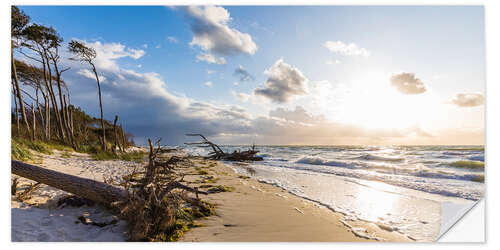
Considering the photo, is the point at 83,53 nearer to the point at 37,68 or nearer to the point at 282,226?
the point at 37,68

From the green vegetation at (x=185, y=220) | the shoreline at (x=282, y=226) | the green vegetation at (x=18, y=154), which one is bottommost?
the shoreline at (x=282, y=226)

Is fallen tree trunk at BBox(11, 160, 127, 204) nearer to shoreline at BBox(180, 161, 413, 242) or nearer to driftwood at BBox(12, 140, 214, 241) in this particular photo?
driftwood at BBox(12, 140, 214, 241)

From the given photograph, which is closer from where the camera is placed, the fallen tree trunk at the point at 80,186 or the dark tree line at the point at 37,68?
the fallen tree trunk at the point at 80,186

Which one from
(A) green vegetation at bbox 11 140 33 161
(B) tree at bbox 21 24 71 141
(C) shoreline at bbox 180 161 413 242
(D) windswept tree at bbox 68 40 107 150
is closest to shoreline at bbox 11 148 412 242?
(C) shoreline at bbox 180 161 413 242

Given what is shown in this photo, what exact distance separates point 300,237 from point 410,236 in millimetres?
1585

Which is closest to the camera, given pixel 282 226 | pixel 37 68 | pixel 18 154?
pixel 282 226

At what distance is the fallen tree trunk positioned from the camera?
9.31ft

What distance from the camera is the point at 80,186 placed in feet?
9.61

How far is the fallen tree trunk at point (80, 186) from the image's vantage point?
2838 millimetres

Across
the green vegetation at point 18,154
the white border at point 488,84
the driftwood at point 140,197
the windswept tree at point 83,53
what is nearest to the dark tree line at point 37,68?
the windswept tree at point 83,53

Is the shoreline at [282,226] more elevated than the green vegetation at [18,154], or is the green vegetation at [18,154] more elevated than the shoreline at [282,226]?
the green vegetation at [18,154]

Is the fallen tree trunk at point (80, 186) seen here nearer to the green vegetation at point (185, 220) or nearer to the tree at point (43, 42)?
the green vegetation at point (185, 220)

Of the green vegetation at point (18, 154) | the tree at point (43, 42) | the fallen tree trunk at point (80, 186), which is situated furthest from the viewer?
the tree at point (43, 42)

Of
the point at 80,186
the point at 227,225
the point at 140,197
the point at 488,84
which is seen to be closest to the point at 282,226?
the point at 227,225
